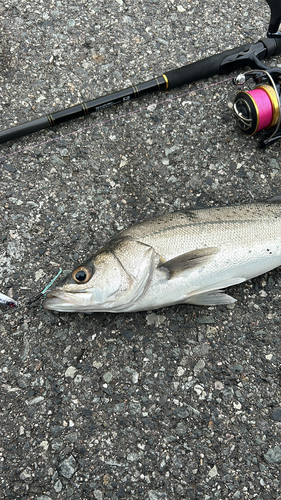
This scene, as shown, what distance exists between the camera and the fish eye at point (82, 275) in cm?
260

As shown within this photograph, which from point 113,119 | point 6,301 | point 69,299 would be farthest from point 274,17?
point 6,301

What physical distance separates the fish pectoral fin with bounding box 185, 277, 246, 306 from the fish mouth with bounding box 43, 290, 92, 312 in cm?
72

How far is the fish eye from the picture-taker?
2.60 m

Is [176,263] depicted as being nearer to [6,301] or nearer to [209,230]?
[209,230]

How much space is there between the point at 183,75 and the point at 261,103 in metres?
0.83

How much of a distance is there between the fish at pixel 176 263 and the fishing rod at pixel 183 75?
1293 mm

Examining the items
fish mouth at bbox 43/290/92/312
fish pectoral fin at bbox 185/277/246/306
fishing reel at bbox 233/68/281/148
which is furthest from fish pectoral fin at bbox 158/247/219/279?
fishing reel at bbox 233/68/281/148

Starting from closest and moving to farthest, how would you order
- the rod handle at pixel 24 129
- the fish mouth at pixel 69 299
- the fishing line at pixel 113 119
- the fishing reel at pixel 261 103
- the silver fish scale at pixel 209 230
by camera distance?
the fish mouth at pixel 69 299 → the silver fish scale at pixel 209 230 → the fishing reel at pixel 261 103 → the rod handle at pixel 24 129 → the fishing line at pixel 113 119

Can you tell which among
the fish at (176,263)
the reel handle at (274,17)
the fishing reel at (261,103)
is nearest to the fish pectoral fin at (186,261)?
the fish at (176,263)

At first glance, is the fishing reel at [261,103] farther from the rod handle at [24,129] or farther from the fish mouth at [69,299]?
the fish mouth at [69,299]

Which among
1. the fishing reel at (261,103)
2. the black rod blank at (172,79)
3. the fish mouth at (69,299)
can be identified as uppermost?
the black rod blank at (172,79)

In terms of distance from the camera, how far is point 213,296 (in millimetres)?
2803

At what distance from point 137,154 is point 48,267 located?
50.1 inches

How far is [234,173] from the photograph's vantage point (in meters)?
3.35
